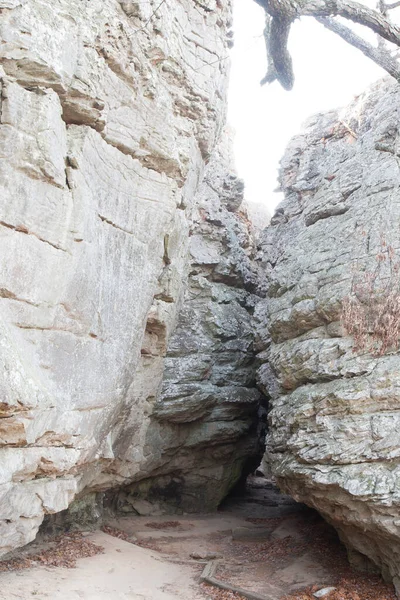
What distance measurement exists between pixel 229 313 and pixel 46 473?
11.0 meters

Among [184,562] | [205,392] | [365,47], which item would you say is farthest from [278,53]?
[184,562]

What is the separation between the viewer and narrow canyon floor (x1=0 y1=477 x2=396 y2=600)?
984cm

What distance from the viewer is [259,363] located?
19.0m

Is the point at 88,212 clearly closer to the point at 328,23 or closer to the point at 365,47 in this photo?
the point at 328,23

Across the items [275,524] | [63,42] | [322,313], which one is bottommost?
[275,524]

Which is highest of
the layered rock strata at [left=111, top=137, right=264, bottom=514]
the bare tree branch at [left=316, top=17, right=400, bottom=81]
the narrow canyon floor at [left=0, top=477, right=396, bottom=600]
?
the bare tree branch at [left=316, top=17, right=400, bottom=81]

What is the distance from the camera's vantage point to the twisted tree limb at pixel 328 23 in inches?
383

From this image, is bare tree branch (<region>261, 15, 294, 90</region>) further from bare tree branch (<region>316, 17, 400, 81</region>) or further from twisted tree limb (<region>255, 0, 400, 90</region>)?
bare tree branch (<region>316, 17, 400, 81</region>)

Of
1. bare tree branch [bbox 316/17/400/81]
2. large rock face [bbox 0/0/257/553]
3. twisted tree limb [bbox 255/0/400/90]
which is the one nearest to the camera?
large rock face [bbox 0/0/257/553]

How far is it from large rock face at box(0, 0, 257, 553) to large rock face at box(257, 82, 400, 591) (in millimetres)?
3411

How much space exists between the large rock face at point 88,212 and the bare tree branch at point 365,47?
2.96 meters

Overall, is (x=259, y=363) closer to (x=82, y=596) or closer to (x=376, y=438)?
(x=376, y=438)

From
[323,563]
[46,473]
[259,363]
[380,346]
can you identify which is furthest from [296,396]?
[259,363]

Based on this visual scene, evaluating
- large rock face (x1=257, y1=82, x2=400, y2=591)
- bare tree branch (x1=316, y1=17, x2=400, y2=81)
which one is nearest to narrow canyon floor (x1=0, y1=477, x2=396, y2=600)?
large rock face (x1=257, y1=82, x2=400, y2=591)
